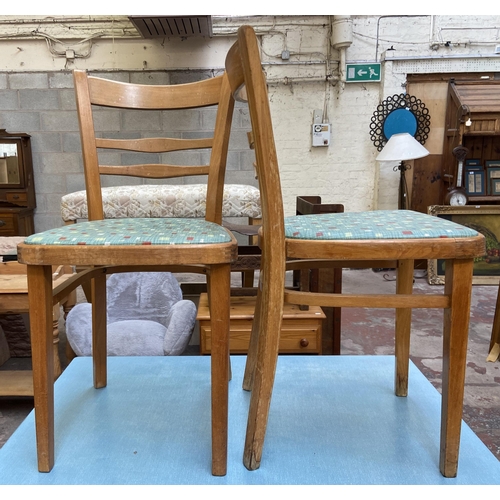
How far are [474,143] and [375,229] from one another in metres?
3.57

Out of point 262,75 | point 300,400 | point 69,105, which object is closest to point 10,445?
point 300,400

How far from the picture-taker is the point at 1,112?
383 centimetres

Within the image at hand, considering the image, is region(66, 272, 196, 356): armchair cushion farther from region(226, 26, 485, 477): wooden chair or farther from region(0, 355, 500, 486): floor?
region(226, 26, 485, 477): wooden chair

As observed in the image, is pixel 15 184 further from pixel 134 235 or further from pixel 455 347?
pixel 455 347

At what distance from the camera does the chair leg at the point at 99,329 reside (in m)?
1.13

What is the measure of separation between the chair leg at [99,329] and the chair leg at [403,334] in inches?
30.0

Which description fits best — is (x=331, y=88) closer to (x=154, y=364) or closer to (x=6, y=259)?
(x=6, y=259)

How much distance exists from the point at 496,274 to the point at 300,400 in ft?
10.3

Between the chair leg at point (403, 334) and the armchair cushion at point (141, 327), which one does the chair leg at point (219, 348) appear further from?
the armchair cushion at point (141, 327)

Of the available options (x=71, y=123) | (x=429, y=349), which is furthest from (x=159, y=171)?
(x=71, y=123)

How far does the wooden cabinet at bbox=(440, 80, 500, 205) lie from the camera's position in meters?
3.45

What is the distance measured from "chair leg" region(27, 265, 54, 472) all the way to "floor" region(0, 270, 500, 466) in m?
0.98

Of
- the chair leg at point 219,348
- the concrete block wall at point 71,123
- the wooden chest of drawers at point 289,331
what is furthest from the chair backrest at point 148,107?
the concrete block wall at point 71,123

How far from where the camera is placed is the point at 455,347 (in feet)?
2.65
